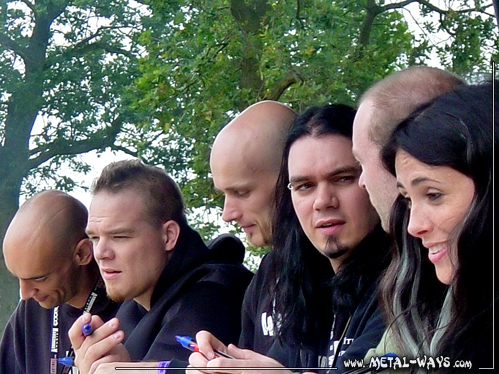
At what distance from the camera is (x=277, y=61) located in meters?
3.60

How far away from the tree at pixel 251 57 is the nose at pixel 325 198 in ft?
4.70

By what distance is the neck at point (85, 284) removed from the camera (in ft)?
9.18

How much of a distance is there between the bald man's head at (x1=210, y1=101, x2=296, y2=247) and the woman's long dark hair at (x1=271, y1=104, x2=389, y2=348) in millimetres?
226

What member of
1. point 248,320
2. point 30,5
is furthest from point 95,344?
point 30,5

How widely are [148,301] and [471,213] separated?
1.41 meters

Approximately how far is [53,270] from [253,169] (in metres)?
0.85

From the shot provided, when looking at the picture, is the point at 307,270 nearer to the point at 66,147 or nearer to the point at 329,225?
the point at 329,225

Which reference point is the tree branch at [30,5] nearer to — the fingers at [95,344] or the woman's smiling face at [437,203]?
the fingers at [95,344]

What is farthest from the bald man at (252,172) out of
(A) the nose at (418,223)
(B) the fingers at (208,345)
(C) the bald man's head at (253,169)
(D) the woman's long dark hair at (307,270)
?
(A) the nose at (418,223)

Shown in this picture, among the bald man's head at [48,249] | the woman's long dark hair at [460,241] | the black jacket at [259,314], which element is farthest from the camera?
the bald man's head at [48,249]

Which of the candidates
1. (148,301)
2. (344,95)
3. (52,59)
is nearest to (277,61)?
(344,95)

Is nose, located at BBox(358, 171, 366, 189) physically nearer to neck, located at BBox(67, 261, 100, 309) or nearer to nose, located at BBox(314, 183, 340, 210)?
nose, located at BBox(314, 183, 340, 210)

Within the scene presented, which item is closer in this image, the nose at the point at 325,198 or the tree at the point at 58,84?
the nose at the point at 325,198

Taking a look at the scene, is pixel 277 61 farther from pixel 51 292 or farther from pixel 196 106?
pixel 51 292
